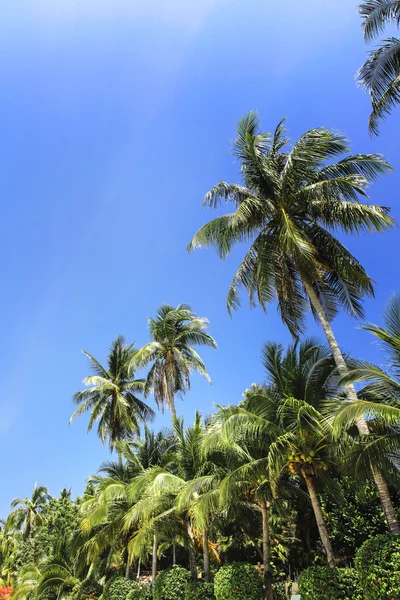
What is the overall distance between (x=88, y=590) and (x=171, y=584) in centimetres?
967

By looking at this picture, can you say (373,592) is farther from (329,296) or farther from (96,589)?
(96,589)

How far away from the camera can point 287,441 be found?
9.90m

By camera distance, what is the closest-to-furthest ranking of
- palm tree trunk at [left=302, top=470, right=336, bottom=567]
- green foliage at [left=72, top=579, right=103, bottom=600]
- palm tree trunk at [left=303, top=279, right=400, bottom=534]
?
palm tree trunk at [left=303, top=279, right=400, bottom=534], palm tree trunk at [left=302, top=470, right=336, bottom=567], green foliage at [left=72, top=579, right=103, bottom=600]

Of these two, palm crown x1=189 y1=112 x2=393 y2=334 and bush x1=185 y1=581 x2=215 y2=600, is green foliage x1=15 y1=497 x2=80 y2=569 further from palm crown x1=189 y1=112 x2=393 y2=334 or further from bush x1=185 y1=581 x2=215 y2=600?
palm crown x1=189 y1=112 x2=393 y2=334

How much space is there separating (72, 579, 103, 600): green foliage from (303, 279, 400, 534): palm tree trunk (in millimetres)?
17182

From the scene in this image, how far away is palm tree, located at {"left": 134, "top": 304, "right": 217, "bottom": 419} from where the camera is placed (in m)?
20.8

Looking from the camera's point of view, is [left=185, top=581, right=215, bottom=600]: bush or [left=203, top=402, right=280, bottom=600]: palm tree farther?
[left=185, top=581, right=215, bottom=600]: bush

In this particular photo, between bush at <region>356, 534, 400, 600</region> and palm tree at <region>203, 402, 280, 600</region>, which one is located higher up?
palm tree at <region>203, 402, 280, 600</region>

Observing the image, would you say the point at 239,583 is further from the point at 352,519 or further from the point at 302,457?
the point at 352,519

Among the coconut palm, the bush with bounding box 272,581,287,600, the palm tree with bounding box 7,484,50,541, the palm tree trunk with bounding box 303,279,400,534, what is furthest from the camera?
the palm tree with bounding box 7,484,50,541

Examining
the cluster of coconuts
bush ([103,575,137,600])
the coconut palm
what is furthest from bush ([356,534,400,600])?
bush ([103,575,137,600])

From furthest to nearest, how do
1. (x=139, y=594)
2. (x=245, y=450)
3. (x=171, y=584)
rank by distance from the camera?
(x=139, y=594) → (x=171, y=584) → (x=245, y=450)

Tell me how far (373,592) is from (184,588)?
7.36m

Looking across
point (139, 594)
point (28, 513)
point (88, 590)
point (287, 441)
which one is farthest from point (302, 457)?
point (28, 513)
